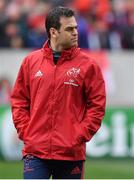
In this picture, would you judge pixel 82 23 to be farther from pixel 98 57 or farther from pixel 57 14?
pixel 57 14

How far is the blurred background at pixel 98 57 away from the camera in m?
15.5

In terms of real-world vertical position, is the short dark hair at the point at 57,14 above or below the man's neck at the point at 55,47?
above

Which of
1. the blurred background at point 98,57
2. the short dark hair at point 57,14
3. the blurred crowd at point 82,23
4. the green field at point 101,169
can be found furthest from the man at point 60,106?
the blurred crowd at point 82,23

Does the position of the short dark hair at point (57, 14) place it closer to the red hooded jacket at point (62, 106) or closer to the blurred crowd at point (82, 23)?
the red hooded jacket at point (62, 106)

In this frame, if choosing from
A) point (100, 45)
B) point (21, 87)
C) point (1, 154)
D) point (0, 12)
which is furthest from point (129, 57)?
point (21, 87)

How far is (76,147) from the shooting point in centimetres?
742

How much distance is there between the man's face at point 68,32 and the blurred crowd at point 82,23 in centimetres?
1023

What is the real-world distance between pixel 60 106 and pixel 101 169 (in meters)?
7.21

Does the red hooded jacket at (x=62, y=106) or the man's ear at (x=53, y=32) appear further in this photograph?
the man's ear at (x=53, y=32)

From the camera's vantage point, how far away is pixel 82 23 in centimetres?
1816

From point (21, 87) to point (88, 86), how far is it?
2.05 feet

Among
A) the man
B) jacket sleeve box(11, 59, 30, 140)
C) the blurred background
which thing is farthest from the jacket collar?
the blurred background

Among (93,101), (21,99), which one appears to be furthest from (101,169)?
(93,101)

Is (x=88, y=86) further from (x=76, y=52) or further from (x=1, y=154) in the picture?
(x=1, y=154)
